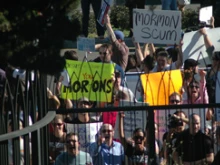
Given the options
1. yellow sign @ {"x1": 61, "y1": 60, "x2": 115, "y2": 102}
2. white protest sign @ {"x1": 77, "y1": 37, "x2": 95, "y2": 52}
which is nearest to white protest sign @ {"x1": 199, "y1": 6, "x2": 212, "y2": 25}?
white protest sign @ {"x1": 77, "y1": 37, "x2": 95, "y2": 52}

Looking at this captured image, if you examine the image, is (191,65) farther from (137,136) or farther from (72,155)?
(72,155)

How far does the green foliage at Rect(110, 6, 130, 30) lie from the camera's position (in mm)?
14855

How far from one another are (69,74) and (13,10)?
4340 mm

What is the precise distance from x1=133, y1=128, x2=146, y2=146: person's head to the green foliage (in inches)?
332

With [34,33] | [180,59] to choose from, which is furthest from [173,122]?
[34,33]

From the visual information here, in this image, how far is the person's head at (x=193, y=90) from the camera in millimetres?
6848

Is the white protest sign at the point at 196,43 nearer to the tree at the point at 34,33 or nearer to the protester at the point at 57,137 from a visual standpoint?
the protester at the point at 57,137

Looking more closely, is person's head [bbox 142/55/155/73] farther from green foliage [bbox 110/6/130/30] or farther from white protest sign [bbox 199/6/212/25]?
green foliage [bbox 110/6/130/30]

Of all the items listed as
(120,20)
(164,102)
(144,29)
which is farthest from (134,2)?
(164,102)

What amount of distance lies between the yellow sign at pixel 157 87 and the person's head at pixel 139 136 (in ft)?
1.15

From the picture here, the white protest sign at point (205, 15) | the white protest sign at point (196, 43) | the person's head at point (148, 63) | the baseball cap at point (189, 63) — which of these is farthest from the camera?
the white protest sign at point (205, 15)

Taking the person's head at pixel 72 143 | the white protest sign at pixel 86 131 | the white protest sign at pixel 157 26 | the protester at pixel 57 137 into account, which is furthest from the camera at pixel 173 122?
the white protest sign at pixel 157 26

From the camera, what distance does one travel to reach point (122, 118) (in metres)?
6.50

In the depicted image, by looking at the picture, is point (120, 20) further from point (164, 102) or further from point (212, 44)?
point (164, 102)
